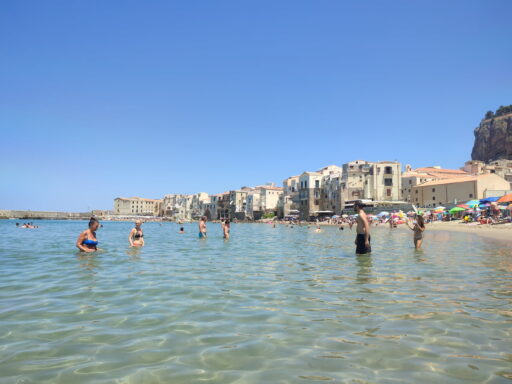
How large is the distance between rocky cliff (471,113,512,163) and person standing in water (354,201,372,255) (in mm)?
109500

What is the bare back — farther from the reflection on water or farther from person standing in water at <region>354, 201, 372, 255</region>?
the reflection on water

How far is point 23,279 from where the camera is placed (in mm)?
8469

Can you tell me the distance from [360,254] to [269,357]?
982cm

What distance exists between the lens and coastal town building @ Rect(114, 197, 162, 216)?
17712cm

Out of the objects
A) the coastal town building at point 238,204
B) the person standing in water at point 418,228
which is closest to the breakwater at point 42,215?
the coastal town building at point 238,204

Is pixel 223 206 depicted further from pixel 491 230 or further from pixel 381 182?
pixel 491 230

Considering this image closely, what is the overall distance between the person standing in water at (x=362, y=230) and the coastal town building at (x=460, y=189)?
5380cm

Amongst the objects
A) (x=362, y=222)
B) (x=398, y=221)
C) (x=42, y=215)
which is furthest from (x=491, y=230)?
(x=42, y=215)

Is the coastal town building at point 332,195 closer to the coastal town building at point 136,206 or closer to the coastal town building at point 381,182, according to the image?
the coastal town building at point 381,182

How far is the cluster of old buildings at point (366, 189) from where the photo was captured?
64688 mm

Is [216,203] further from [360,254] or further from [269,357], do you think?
[269,357]

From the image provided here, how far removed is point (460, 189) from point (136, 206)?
147 m

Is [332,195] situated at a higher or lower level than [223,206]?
higher

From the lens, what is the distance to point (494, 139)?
107 metres
